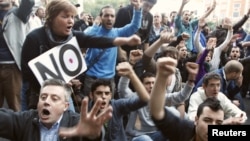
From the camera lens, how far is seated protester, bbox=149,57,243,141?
1382 millimetres

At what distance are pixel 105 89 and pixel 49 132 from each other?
0.78 metres

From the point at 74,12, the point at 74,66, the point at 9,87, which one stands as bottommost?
the point at 9,87

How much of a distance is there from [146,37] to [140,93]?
86.1 inches

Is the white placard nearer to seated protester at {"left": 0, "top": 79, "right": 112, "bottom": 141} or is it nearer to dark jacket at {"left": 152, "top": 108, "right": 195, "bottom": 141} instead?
seated protester at {"left": 0, "top": 79, "right": 112, "bottom": 141}

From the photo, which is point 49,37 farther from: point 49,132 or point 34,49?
point 49,132

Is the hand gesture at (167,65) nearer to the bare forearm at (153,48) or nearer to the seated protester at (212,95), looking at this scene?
the bare forearm at (153,48)

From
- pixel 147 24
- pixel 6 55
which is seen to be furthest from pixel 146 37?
pixel 6 55

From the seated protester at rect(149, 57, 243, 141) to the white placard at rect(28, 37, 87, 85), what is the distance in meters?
0.91

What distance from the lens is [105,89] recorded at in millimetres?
2506

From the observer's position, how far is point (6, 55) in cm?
304

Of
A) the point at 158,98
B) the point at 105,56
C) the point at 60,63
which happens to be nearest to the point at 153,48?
the point at 105,56

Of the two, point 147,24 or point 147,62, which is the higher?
point 147,24

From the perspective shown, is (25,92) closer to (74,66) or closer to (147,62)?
(74,66)

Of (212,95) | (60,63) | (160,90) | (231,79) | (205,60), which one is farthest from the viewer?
(205,60)
